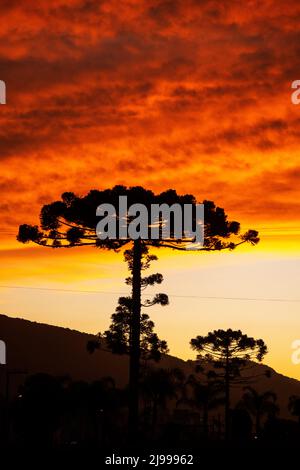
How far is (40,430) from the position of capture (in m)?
83.4

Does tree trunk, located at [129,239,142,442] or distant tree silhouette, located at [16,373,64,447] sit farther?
distant tree silhouette, located at [16,373,64,447]

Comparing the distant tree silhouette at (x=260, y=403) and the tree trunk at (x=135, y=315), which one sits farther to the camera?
the distant tree silhouette at (x=260, y=403)

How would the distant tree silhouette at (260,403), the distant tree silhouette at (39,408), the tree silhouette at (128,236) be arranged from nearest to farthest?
the tree silhouette at (128,236) → the distant tree silhouette at (39,408) → the distant tree silhouette at (260,403)

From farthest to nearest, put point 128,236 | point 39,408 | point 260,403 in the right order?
1. point 260,403
2. point 39,408
3. point 128,236

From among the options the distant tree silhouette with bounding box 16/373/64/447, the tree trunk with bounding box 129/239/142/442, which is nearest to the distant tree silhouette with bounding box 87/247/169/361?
the tree trunk with bounding box 129/239/142/442

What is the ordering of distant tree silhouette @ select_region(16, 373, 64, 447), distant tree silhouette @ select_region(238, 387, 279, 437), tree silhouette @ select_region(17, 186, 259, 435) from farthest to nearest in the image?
1. distant tree silhouette @ select_region(238, 387, 279, 437)
2. distant tree silhouette @ select_region(16, 373, 64, 447)
3. tree silhouette @ select_region(17, 186, 259, 435)

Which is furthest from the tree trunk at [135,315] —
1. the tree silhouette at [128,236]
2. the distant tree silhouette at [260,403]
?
the distant tree silhouette at [260,403]

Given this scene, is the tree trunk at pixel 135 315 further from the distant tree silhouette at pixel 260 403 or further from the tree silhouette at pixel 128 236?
the distant tree silhouette at pixel 260 403

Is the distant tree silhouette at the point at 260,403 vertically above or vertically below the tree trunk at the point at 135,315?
below

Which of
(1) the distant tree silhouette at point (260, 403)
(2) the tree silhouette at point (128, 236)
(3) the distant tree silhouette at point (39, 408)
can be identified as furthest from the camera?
(1) the distant tree silhouette at point (260, 403)

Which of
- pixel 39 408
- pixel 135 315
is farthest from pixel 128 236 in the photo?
pixel 39 408

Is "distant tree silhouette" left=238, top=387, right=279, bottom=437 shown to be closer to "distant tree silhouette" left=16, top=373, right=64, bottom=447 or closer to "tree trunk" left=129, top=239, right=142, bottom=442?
"distant tree silhouette" left=16, top=373, right=64, bottom=447

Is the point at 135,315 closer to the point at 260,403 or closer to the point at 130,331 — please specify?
the point at 130,331
